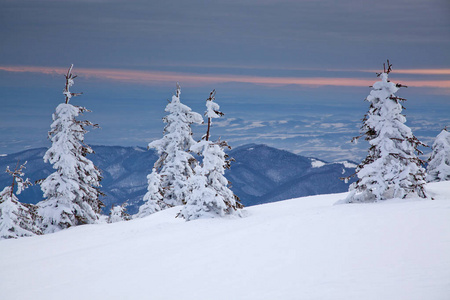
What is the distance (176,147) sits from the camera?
3528 centimetres

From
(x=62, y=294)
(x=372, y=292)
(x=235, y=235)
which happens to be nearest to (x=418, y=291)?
(x=372, y=292)

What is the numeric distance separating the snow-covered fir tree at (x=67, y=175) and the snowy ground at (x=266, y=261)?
1034cm

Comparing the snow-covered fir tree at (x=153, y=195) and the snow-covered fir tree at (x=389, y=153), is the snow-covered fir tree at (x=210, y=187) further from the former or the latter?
the snow-covered fir tree at (x=153, y=195)

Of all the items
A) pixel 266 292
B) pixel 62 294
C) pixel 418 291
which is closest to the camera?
pixel 418 291

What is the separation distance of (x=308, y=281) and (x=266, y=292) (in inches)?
50.4

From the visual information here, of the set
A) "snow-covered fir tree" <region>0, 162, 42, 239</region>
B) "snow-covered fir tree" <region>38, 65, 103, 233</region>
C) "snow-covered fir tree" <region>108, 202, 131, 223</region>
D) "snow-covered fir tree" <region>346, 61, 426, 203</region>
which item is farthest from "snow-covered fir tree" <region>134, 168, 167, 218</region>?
"snow-covered fir tree" <region>346, 61, 426, 203</region>

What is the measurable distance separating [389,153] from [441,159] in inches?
896

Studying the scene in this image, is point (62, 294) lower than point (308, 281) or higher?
lower

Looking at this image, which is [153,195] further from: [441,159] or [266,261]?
[441,159]

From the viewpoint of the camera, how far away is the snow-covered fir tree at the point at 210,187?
867 inches

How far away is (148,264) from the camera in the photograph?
14844mm

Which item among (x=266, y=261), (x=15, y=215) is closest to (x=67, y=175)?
(x=15, y=215)

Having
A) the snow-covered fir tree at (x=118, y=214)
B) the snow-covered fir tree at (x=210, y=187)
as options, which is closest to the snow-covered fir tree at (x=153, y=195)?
the snow-covered fir tree at (x=118, y=214)

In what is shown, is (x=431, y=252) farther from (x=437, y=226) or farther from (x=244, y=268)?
(x=244, y=268)
